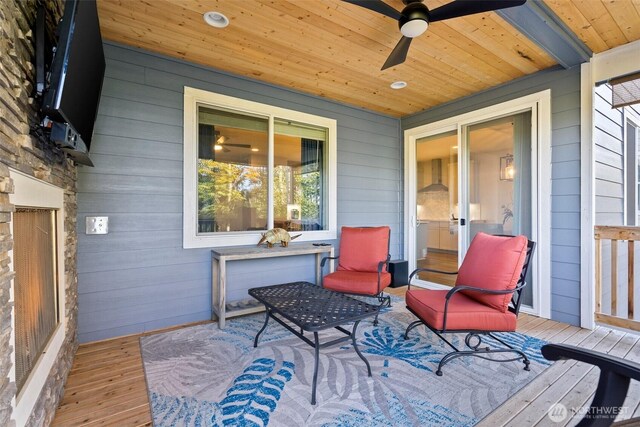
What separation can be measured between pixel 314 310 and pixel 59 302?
1.70 m

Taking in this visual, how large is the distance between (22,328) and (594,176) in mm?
4463

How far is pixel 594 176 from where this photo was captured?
9.73 feet

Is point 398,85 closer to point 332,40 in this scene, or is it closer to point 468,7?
point 332,40

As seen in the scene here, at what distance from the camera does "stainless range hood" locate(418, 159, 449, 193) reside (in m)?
4.45

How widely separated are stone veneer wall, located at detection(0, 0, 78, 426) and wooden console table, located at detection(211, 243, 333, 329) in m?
1.29

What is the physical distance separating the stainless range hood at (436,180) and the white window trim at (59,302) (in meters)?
4.29

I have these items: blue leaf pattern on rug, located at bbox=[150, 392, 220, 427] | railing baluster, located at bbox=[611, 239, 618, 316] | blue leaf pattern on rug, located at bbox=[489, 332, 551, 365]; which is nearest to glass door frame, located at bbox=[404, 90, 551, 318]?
railing baluster, located at bbox=[611, 239, 618, 316]

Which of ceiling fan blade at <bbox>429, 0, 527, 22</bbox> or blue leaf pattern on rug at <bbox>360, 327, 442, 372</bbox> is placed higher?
ceiling fan blade at <bbox>429, 0, 527, 22</bbox>

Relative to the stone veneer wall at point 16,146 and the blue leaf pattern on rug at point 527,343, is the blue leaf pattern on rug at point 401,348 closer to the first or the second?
the blue leaf pattern on rug at point 527,343

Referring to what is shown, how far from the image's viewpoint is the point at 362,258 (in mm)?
3676

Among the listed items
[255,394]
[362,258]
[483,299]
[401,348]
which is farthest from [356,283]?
[255,394]

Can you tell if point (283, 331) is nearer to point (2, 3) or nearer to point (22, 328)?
point (22, 328)

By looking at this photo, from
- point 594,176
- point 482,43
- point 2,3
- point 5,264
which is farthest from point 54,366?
point 594,176

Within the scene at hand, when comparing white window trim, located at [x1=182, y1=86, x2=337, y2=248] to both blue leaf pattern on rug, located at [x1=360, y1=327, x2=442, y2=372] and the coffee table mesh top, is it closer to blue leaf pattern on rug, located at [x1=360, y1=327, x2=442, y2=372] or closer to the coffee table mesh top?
the coffee table mesh top
